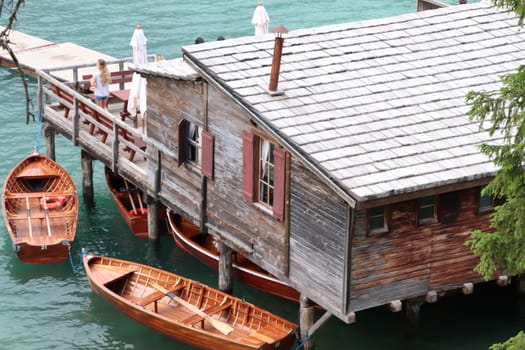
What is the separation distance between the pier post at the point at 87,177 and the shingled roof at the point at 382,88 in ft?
29.3

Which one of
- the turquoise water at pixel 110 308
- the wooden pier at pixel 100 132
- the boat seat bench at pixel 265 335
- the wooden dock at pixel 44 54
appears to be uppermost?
the wooden pier at pixel 100 132

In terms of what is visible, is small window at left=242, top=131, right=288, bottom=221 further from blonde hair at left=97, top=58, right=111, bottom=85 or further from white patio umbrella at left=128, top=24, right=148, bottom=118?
blonde hair at left=97, top=58, right=111, bottom=85

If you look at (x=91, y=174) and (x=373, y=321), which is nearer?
(x=373, y=321)

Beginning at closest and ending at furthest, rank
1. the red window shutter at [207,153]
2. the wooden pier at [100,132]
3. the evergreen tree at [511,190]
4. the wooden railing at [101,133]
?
1. the evergreen tree at [511,190]
2. the red window shutter at [207,153]
3. the wooden railing at [101,133]
4. the wooden pier at [100,132]

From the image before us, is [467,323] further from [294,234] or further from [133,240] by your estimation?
[133,240]

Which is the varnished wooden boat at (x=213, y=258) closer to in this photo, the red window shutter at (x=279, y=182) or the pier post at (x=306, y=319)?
the pier post at (x=306, y=319)

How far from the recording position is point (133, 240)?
30.9 metres

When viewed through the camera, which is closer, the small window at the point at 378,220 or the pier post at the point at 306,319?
the small window at the point at 378,220

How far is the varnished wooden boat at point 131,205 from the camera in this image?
100 ft

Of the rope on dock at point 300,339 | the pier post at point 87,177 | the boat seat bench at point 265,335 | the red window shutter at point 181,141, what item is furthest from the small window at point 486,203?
the pier post at point 87,177

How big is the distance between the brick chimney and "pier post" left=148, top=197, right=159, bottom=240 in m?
7.41

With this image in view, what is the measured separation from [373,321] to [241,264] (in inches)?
136

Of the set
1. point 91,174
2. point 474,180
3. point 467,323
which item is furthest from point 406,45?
point 91,174

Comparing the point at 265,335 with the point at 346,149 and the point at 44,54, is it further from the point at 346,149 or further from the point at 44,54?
the point at 44,54
